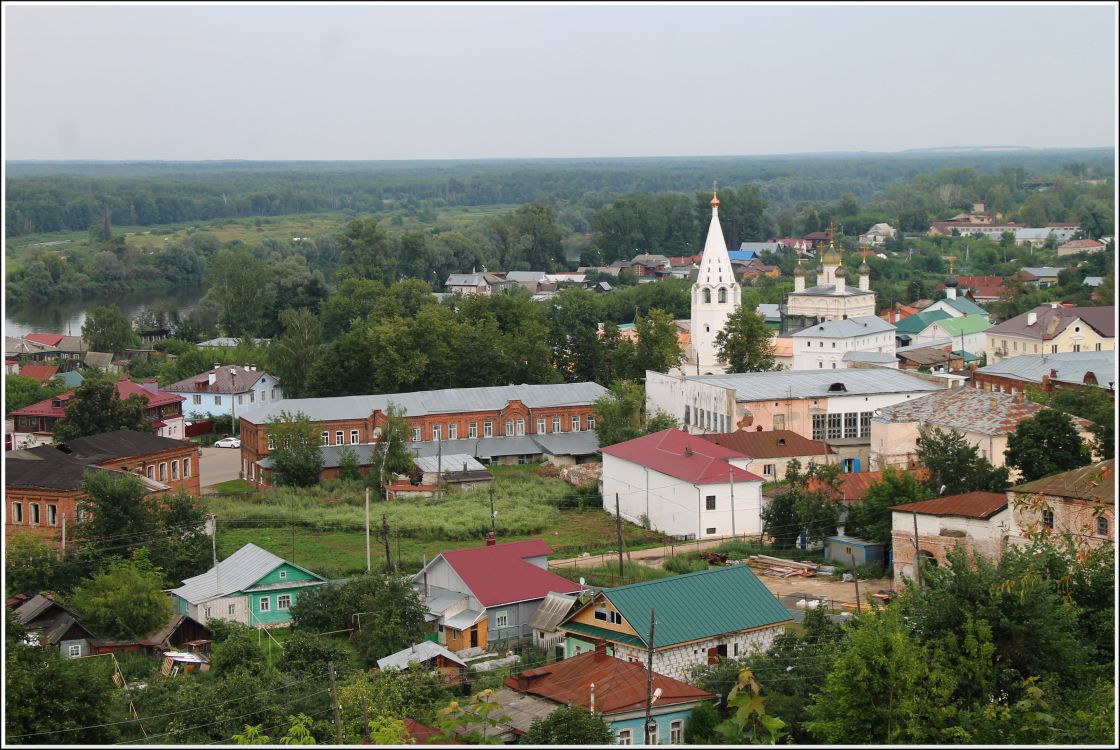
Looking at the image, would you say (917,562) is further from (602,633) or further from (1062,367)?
(1062,367)

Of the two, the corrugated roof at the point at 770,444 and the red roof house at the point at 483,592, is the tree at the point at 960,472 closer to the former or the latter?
the corrugated roof at the point at 770,444

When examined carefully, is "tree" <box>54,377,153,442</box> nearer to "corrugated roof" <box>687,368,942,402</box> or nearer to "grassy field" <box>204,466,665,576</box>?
"grassy field" <box>204,466,665,576</box>

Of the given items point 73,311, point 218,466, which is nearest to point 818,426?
point 218,466

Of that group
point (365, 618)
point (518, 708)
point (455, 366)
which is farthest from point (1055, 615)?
point (455, 366)

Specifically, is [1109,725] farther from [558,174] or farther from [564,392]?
[558,174]

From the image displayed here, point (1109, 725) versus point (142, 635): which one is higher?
point (1109, 725)

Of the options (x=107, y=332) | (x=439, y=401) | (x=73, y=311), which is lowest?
(x=73, y=311)

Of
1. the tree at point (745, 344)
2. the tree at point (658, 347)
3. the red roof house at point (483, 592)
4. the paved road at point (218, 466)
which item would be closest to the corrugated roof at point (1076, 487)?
the red roof house at point (483, 592)
